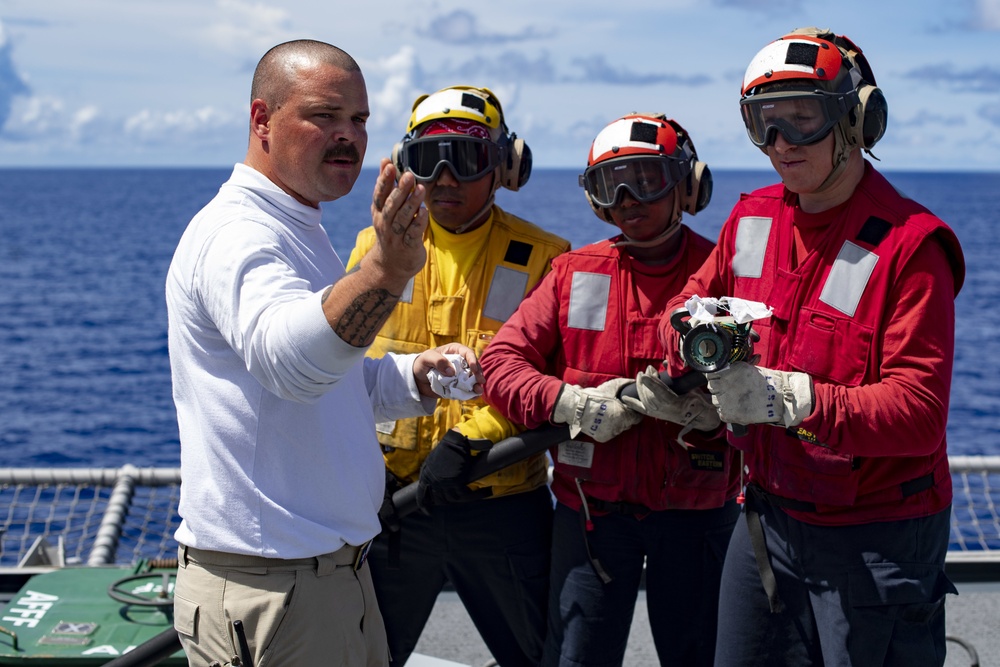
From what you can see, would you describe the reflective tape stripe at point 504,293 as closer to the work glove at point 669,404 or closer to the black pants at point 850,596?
the work glove at point 669,404

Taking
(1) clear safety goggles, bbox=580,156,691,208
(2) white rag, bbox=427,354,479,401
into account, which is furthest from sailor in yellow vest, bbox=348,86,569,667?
(2) white rag, bbox=427,354,479,401

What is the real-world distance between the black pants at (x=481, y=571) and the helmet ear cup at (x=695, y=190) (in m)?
1.11

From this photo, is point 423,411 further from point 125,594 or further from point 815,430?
point 125,594

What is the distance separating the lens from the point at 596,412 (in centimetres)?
330

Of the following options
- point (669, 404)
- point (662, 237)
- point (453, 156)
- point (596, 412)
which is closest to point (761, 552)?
point (669, 404)

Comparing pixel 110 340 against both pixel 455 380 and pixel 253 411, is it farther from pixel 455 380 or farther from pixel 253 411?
pixel 253 411

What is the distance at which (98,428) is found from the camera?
23.4m

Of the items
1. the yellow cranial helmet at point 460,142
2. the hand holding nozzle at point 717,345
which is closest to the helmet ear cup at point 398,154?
the yellow cranial helmet at point 460,142

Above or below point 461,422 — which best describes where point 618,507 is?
below

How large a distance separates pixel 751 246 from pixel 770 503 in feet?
2.37

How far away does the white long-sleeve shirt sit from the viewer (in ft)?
7.41

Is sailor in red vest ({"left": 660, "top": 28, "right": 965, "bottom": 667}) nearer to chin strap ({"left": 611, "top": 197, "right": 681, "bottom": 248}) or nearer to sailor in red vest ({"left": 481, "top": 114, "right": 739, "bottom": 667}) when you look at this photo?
sailor in red vest ({"left": 481, "top": 114, "right": 739, "bottom": 667})

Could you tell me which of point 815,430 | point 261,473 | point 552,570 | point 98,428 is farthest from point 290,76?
point 98,428

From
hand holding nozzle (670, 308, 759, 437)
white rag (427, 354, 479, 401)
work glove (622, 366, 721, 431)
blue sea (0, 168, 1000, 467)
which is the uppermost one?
hand holding nozzle (670, 308, 759, 437)
